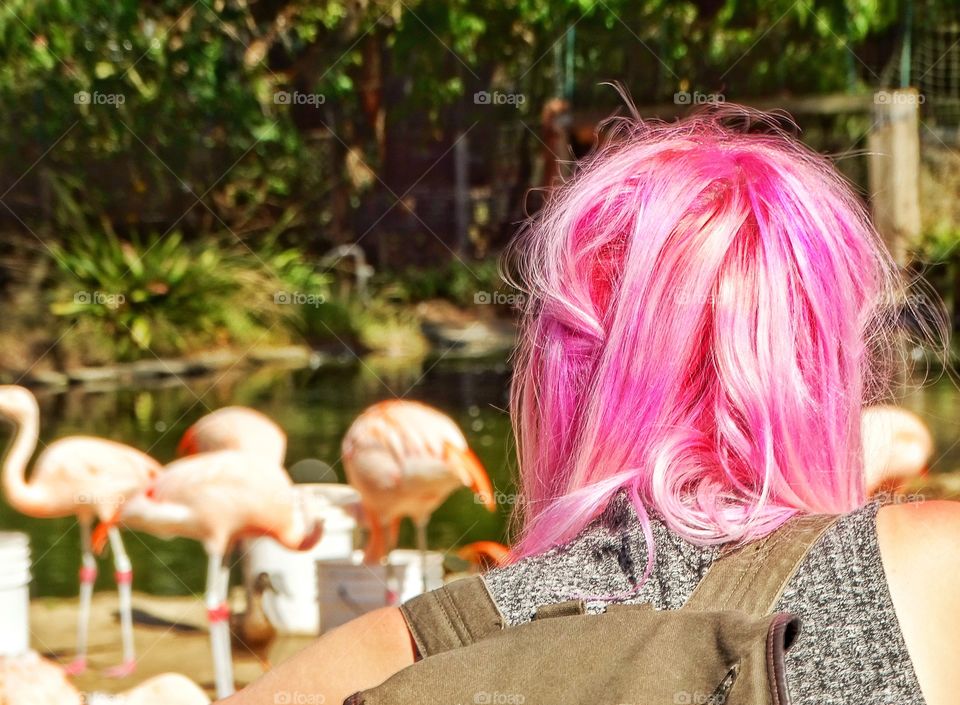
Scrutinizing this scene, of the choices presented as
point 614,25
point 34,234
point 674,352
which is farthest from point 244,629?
point 674,352

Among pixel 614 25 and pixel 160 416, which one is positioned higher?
pixel 614 25

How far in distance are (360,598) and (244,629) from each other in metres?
0.49

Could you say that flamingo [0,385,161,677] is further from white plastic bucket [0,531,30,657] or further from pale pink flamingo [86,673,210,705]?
pale pink flamingo [86,673,210,705]

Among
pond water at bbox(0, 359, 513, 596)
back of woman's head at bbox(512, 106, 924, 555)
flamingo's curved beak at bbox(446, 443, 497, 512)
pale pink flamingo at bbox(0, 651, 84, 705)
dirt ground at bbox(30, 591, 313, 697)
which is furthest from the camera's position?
pond water at bbox(0, 359, 513, 596)

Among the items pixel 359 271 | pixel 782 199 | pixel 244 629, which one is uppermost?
pixel 359 271

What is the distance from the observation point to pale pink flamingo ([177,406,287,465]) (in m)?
2.56

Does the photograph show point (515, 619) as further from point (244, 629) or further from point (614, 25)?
point (614, 25)

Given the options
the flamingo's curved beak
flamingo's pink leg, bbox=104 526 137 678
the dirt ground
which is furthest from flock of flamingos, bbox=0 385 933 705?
the dirt ground

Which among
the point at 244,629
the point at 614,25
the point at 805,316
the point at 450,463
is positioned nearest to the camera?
the point at 805,316

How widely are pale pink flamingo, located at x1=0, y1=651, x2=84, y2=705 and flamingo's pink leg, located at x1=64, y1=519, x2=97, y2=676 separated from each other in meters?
0.44

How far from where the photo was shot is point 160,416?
3.60 m

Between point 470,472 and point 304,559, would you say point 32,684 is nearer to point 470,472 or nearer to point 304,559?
point 304,559

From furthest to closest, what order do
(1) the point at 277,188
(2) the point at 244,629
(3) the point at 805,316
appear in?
(1) the point at 277,188 → (2) the point at 244,629 → (3) the point at 805,316

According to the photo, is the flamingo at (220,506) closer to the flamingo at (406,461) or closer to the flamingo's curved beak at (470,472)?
the flamingo at (406,461)
